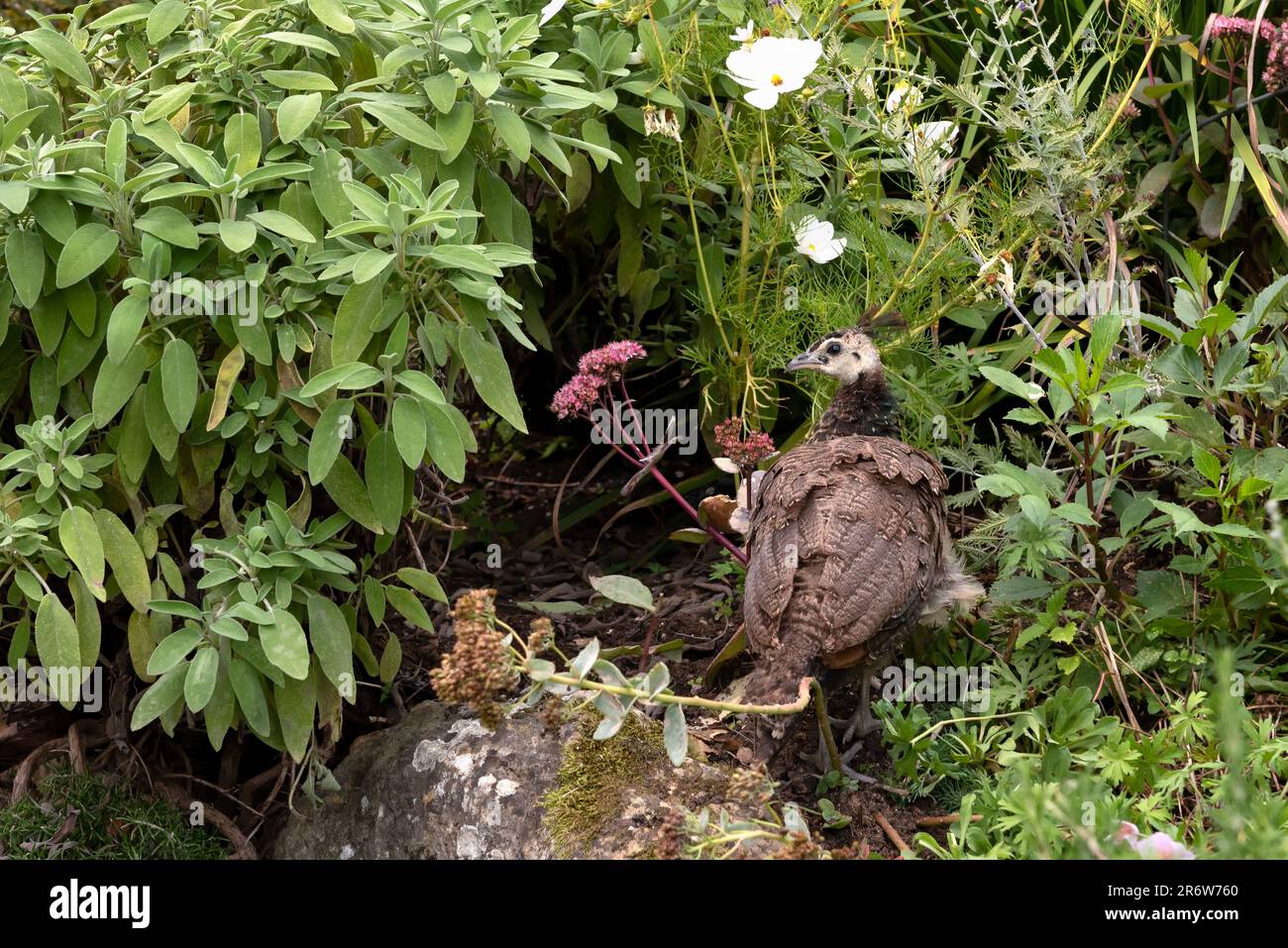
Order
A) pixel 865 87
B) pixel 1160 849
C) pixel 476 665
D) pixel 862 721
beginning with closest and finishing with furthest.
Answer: pixel 1160 849 → pixel 476 665 → pixel 862 721 → pixel 865 87

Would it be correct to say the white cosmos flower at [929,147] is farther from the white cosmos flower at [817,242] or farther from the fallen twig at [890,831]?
the fallen twig at [890,831]

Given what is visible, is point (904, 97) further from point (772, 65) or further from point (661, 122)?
point (661, 122)

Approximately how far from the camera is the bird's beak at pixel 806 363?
3.67 metres

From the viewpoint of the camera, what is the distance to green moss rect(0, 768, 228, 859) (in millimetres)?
3268

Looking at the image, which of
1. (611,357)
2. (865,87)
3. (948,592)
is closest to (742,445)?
(611,357)

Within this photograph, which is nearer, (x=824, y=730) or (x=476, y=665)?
(x=476, y=665)

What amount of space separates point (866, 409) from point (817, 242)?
0.52m

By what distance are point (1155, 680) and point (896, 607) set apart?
2.85ft

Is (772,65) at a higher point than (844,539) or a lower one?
higher

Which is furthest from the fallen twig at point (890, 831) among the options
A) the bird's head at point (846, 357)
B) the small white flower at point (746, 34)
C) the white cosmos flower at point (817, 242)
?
the small white flower at point (746, 34)

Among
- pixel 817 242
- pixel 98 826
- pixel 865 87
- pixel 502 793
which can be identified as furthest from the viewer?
pixel 817 242

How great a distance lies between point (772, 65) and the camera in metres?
3.52

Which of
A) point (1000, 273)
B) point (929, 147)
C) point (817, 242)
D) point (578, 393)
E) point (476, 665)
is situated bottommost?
point (476, 665)

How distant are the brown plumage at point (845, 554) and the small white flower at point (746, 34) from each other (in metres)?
0.85
